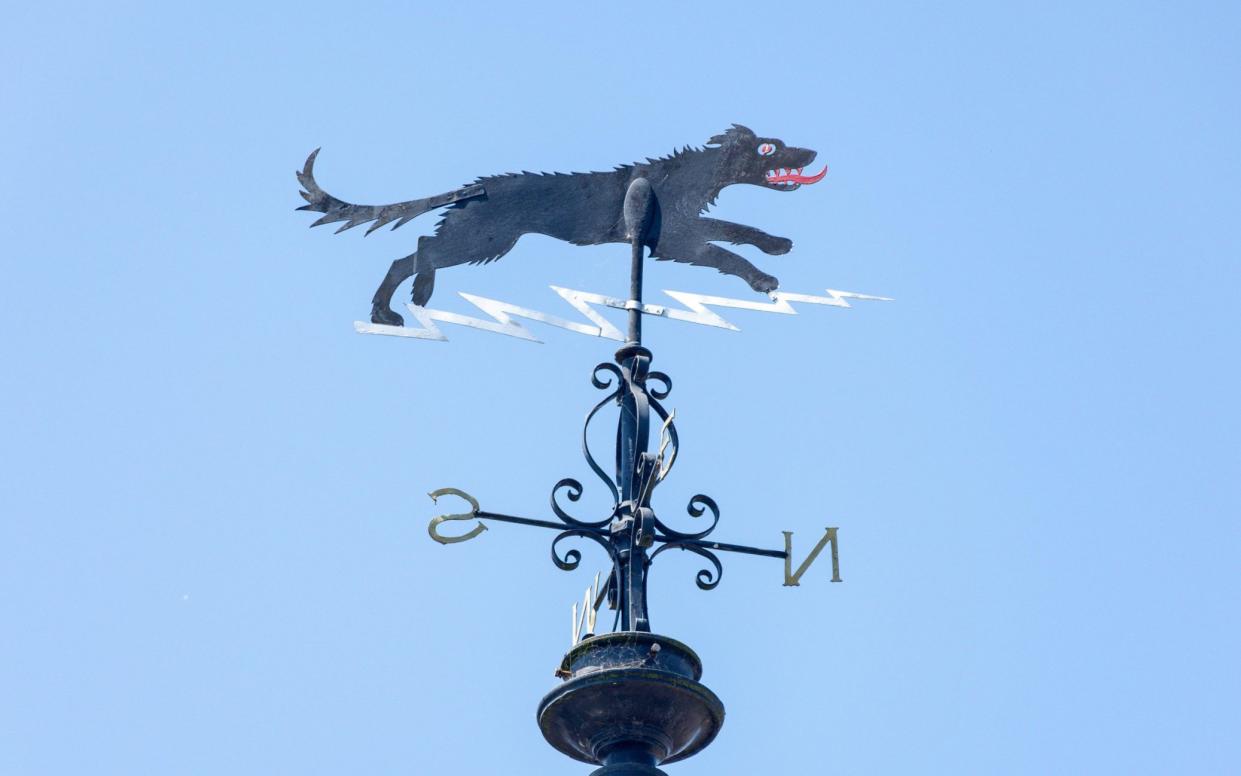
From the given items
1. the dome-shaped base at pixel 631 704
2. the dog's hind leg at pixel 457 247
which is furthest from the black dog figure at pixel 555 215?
the dome-shaped base at pixel 631 704

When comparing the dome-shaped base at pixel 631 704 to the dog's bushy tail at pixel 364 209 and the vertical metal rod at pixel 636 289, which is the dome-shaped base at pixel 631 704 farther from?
Answer: the dog's bushy tail at pixel 364 209

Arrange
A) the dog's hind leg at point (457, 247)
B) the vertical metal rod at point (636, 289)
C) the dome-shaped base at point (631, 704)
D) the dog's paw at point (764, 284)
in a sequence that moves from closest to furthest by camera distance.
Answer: the dome-shaped base at point (631, 704) → the vertical metal rod at point (636, 289) → the dog's hind leg at point (457, 247) → the dog's paw at point (764, 284)

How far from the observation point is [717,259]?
27.3 ft

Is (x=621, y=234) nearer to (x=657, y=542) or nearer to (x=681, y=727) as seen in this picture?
(x=657, y=542)

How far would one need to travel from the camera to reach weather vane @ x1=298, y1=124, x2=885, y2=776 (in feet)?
20.4

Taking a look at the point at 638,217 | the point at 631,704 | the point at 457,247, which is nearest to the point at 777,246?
the point at 638,217

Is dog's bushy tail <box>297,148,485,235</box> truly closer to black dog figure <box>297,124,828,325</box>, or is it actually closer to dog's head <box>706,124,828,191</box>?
black dog figure <box>297,124,828,325</box>

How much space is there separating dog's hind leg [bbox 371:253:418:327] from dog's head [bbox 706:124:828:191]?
1614mm

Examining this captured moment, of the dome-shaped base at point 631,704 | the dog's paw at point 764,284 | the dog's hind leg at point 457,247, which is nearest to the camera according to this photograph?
the dome-shaped base at point 631,704

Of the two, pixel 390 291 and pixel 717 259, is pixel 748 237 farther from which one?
pixel 390 291

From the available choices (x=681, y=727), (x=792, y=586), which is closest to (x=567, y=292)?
(x=792, y=586)

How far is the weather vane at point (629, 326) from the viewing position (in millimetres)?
6203

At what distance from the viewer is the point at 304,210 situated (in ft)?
26.7

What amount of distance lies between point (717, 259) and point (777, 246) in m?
0.34
